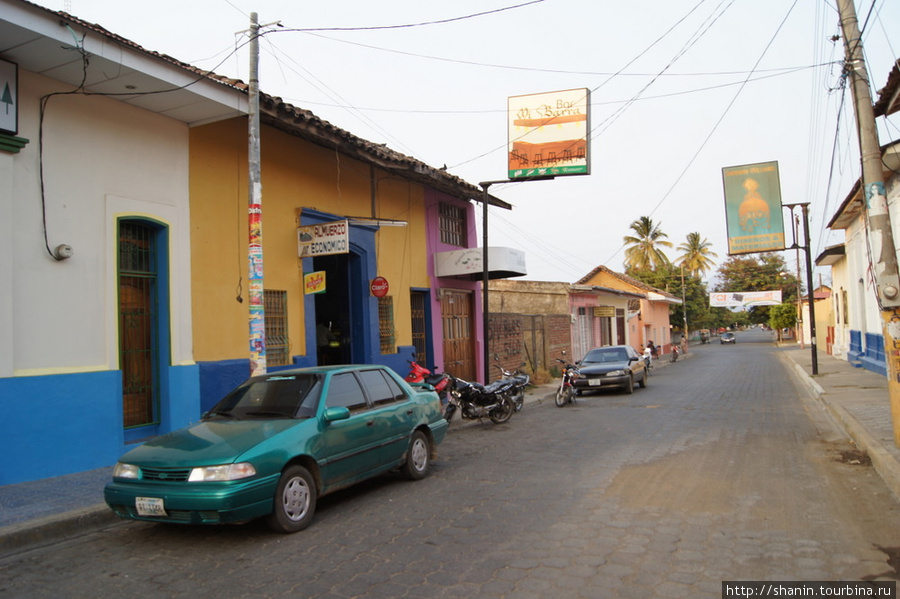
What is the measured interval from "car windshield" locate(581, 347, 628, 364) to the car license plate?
1588cm

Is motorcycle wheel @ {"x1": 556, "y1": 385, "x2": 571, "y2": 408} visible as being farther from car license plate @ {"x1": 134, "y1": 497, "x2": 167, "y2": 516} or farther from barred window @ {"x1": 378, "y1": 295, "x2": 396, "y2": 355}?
car license plate @ {"x1": 134, "y1": 497, "x2": 167, "y2": 516}

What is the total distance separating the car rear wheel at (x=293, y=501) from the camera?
5.53m

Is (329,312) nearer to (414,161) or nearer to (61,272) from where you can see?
(414,161)

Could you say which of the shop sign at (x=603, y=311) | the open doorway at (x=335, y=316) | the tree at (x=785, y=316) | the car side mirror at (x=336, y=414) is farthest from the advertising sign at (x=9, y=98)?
the tree at (x=785, y=316)

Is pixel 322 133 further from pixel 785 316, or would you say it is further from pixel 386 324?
pixel 785 316

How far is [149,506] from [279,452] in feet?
3.61

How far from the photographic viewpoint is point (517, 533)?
5402 mm

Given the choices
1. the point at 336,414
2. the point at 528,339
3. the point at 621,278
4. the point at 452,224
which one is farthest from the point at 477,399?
the point at 621,278

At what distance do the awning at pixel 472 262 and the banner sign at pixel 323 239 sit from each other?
17.0 ft

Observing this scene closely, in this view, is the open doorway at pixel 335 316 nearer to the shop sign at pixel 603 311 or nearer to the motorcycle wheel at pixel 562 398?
the motorcycle wheel at pixel 562 398

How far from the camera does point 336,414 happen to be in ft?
20.3

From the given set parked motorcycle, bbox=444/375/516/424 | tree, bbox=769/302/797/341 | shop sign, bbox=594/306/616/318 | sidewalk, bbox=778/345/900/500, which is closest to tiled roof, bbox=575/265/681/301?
shop sign, bbox=594/306/616/318

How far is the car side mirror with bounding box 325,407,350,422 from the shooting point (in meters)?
6.17

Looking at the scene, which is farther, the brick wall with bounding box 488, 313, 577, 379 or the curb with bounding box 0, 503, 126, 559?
the brick wall with bounding box 488, 313, 577, 379
